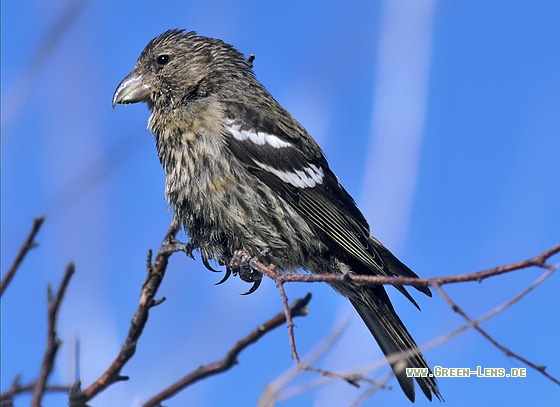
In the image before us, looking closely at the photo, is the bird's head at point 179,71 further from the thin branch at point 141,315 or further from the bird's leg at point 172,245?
the bird's leg at point 172,245

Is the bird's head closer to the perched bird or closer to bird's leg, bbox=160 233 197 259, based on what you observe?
the perched bird

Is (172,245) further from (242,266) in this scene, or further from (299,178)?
(299,178)

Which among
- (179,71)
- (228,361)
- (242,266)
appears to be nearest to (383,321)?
(242,266)

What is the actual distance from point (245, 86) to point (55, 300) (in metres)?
3.08

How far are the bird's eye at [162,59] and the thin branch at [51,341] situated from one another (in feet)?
10.4

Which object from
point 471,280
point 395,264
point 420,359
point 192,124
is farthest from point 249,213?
point 471,280

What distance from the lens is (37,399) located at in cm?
146

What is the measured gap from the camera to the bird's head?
449cm

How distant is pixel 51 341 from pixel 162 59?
3353 millimetres

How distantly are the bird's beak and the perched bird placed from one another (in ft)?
0.36

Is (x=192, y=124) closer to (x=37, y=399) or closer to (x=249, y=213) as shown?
(x=249, y=213)

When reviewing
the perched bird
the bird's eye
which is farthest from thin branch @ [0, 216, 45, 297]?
the bird's eye

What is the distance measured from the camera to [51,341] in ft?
5.23

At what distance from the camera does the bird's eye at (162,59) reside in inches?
184
